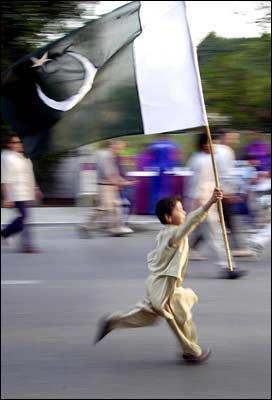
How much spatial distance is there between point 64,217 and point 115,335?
263 inches

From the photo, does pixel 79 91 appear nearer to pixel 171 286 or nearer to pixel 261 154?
pixel 171 286

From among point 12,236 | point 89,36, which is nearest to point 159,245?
point 89,36

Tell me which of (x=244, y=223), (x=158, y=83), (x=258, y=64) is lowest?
(x=244, y=223)

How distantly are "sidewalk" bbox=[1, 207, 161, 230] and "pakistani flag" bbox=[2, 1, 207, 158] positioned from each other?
7.33m

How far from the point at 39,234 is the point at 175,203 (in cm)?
671

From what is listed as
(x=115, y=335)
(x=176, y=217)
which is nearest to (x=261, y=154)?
(x=115, y=335)

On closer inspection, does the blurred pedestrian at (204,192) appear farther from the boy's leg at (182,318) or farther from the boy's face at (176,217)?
the boy's face at (176,217)

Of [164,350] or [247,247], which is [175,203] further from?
[247,247]

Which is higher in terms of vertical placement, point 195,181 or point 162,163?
point 195,181

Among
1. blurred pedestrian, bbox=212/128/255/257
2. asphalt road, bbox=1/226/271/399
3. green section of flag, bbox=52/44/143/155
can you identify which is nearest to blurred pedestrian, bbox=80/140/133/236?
asphalt road, bbox=1/226/271/399

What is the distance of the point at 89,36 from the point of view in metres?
5.34

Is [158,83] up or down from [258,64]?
up

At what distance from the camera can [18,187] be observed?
10.7m

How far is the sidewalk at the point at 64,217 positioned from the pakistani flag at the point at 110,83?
733 cm
